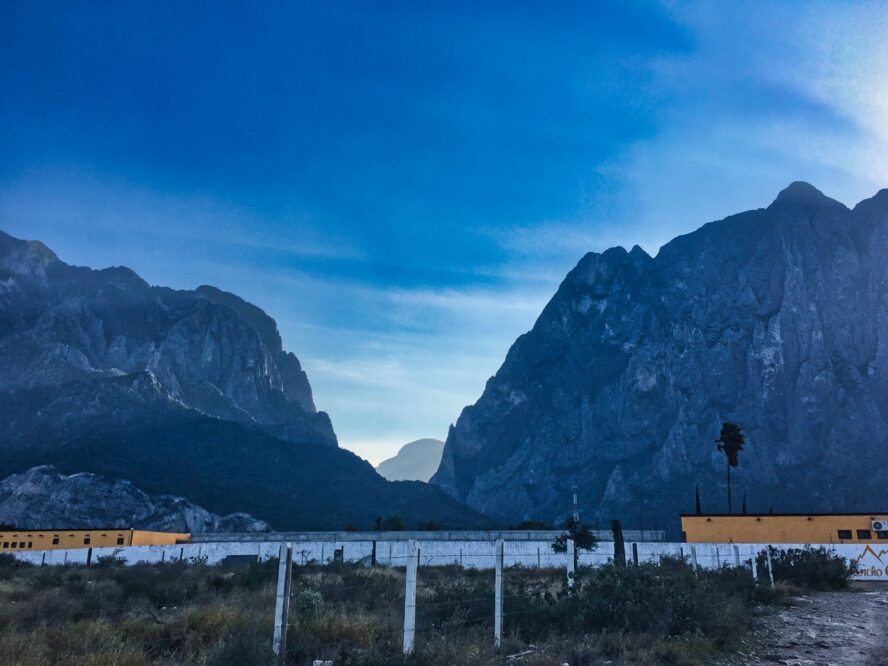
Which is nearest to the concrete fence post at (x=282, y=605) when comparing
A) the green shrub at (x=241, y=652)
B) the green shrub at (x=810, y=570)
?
the green shrub at (x=241, y=652)

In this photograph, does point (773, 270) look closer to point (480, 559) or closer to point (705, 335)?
point (705, 335)

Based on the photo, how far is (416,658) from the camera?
1013 cm

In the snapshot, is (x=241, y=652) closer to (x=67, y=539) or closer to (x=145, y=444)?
(x=67, y=539)

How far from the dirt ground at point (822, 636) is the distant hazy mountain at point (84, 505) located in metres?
107

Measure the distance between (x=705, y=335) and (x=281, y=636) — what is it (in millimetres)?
186085

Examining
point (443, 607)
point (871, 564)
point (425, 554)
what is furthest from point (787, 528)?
point (443, 607)

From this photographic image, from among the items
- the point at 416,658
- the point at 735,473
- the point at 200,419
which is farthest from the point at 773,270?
the point at 416,658

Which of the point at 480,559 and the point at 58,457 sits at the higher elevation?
the point at 58,457

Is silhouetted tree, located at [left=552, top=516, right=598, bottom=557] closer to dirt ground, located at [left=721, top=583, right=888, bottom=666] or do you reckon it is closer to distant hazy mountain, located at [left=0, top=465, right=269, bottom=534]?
dirt ground, located at [left=721, top=583, right=888, bottom=666]

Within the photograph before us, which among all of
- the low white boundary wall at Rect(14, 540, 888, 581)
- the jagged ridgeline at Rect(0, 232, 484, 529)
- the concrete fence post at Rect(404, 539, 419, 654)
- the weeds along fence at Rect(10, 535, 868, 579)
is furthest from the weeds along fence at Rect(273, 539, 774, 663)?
the jagged ridgeline at Rect(0, 232, 484, 529)

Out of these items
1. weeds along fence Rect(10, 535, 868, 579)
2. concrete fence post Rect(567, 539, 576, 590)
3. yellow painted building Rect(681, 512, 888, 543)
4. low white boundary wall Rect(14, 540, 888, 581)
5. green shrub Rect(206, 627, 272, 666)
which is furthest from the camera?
yellow painted building Rect(681, 512, 888, 543)

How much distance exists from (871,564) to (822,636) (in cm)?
2368

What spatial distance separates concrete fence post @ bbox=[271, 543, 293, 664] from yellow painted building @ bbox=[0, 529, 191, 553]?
230ft

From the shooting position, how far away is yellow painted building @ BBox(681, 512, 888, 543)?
49.2 meters
